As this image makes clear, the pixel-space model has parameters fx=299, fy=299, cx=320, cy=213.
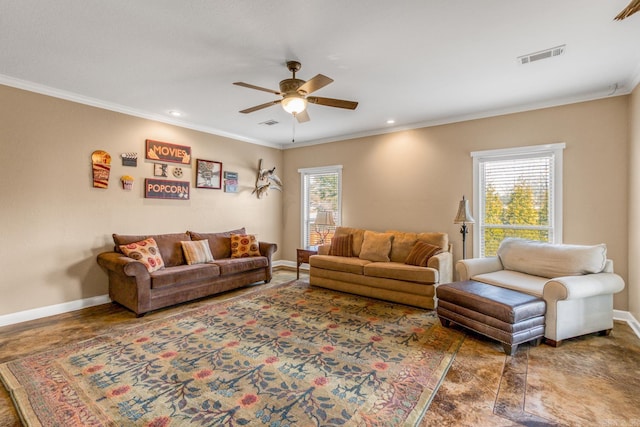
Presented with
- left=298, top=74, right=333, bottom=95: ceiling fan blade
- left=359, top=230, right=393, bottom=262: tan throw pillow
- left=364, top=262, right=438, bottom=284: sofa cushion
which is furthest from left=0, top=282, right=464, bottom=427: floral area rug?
left=298, top=74, right=333, bottom=95: ceiling fan blade

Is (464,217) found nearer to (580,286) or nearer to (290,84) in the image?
(580,286)

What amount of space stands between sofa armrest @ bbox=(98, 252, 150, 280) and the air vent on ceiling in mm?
4732

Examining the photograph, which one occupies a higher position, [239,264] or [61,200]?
[61,200]

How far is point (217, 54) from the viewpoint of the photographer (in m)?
2.89

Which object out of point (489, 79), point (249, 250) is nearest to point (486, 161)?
point (489, 79)

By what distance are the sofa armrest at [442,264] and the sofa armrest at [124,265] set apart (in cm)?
367

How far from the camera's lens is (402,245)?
15.6 ft

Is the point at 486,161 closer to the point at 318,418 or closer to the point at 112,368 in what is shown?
the point at 318,418

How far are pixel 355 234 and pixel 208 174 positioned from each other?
2.89 metres

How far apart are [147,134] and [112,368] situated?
11.4ft

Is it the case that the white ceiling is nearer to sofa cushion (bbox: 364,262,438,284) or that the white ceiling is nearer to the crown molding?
the crown molding

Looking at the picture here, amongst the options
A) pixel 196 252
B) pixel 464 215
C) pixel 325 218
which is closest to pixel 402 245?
pixel 464 215

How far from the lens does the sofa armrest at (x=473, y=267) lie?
3637 mm

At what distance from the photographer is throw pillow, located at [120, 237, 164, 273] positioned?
154 inches
